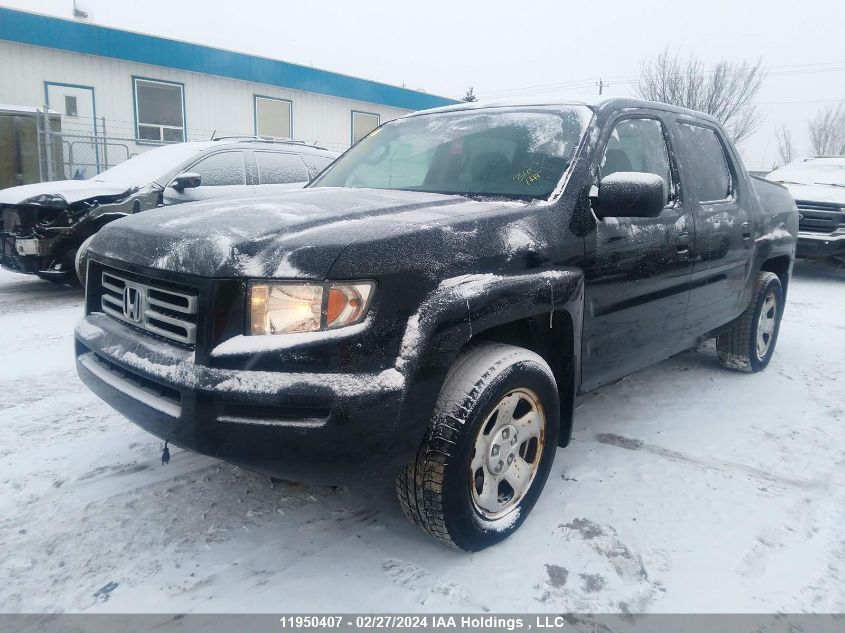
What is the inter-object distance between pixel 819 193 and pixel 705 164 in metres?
7.19

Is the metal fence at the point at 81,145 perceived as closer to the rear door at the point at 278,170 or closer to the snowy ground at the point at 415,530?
the rear door at the point at 278,170

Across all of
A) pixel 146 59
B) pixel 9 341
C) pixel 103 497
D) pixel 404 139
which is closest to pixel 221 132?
pixel 146 59

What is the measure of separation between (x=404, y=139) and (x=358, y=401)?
219cm

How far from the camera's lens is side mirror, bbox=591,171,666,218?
260 cm

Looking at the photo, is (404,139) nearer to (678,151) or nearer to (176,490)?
(678,151)

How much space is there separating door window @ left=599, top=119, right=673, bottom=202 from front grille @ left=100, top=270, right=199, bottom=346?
1975 millimetres

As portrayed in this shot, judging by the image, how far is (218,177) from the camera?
7.04 m

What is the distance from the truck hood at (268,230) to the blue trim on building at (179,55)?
1474cm

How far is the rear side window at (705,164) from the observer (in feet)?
12.2

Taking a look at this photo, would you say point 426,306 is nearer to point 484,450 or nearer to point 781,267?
point 484,450

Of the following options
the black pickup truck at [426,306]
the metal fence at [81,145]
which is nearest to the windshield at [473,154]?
the black pickup truck at [426,306]

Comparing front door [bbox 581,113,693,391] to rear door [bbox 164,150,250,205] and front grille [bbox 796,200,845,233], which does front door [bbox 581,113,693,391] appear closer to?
rear door [bbox 164,150,250,205]

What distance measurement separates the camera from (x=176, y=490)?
9.25 ft

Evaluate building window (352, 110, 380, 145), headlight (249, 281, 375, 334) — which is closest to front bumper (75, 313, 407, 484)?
headlight (249, 281, 375, 334)
